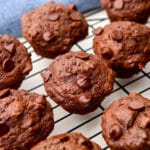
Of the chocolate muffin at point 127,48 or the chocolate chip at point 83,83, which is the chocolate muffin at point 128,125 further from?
the chocolate muffin at point 127,48

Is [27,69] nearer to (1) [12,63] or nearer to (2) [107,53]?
(1) [12,63]

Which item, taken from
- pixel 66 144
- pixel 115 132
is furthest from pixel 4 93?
pixel 115 132

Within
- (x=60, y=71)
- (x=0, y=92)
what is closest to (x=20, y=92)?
(x=0, y=92)

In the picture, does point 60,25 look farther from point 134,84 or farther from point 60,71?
point 134,84

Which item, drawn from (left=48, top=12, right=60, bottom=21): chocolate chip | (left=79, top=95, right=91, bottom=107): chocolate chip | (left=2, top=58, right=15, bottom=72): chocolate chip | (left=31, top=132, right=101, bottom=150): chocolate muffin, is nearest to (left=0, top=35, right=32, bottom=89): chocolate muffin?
(left=2, top=58, right=15, bottom=72): chocolate chip

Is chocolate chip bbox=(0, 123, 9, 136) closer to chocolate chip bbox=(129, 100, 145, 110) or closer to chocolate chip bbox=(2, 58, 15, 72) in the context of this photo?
chocolate chip bbox=(2, 58, 15, 72)

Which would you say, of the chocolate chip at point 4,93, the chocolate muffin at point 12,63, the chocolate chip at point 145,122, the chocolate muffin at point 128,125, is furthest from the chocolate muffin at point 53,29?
the chocolate chip at point 145,122

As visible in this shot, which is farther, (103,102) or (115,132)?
(103,102)
